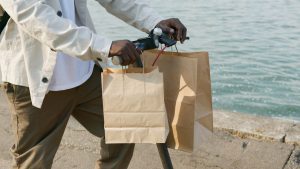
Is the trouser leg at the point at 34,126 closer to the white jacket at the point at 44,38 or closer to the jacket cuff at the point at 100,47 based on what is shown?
the white jacket at the point at 44,38

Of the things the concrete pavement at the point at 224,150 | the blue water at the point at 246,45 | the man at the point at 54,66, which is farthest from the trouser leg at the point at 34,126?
the blue water at the point at 246,45

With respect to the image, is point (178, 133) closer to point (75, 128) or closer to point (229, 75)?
point (75, 128)

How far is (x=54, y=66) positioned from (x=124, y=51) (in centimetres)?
47

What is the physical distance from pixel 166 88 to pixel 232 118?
2214 millimetres

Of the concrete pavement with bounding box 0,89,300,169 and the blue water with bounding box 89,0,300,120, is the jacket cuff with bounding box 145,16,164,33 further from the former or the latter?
the blue water with bounding box 89,0,300,120

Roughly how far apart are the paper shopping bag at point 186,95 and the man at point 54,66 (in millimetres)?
163

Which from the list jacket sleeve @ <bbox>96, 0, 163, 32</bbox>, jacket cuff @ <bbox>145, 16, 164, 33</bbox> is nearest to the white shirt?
jacket sleeve @ <bbox>96, 0, 163, 32</bbox>

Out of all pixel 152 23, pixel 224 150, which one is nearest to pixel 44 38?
pixel 152 23

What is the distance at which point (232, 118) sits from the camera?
4.45 meters

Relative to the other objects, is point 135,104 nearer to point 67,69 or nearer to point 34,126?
point 67,69

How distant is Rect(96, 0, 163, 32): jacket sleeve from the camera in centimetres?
253

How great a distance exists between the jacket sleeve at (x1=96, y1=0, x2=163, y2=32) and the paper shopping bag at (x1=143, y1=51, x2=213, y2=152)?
21 centimetres

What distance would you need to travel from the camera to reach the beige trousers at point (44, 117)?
7.94 feet

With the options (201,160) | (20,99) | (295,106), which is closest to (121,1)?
(20,99)
